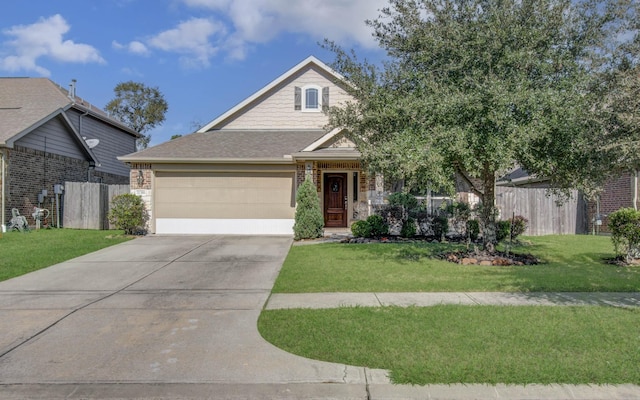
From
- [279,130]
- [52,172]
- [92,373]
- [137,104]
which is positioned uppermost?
[137,104]

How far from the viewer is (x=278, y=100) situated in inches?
750

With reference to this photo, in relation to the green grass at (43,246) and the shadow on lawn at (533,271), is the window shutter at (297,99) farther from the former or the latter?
the green grass at (43,246)

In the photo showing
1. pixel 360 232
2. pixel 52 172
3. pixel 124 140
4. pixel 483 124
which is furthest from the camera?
pixel 124 140

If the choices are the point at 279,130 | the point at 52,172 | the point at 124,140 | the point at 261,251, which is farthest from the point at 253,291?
the point at 124,140

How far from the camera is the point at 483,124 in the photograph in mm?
8016

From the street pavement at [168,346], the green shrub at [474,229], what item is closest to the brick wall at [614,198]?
the green shrub at [474,229]

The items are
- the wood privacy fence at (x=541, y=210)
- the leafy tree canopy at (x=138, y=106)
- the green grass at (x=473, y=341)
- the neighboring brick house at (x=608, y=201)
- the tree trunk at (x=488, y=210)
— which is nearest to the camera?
the green grass at (x=473, y=341)

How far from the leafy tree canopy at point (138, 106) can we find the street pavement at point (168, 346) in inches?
1498

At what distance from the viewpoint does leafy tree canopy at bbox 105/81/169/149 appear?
4312 cm

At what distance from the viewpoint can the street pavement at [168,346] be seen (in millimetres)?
3803

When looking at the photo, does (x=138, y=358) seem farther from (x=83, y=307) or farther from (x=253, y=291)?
(x=253, y=291)

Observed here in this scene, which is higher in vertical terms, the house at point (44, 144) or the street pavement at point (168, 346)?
the house at point (44, 144)

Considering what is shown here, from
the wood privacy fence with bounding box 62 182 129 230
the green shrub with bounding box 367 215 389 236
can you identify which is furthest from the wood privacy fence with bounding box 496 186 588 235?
the wood privacy fence with bounding box 62 182 129 230

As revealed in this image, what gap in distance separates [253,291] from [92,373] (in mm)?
3429
